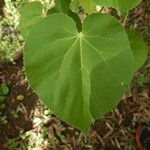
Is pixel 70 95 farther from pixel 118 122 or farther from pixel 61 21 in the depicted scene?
pixel 118 122

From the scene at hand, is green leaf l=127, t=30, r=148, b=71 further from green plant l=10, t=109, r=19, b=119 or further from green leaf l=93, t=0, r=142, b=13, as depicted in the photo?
green plant l=10, t=109, r=19, b=119

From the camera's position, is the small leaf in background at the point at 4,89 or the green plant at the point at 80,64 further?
the small leaf in background at the point at 4,89

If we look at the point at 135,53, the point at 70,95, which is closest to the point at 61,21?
the point at 70,95

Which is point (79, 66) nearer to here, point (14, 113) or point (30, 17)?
point (30, 17)

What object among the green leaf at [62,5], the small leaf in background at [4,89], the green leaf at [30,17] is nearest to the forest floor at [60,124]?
the small leaf in background at [4,89]

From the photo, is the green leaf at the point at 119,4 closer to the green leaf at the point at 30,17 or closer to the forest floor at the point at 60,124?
the green leaf at the point at 30,17

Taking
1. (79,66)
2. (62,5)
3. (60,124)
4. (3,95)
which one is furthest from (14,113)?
(79,66)
